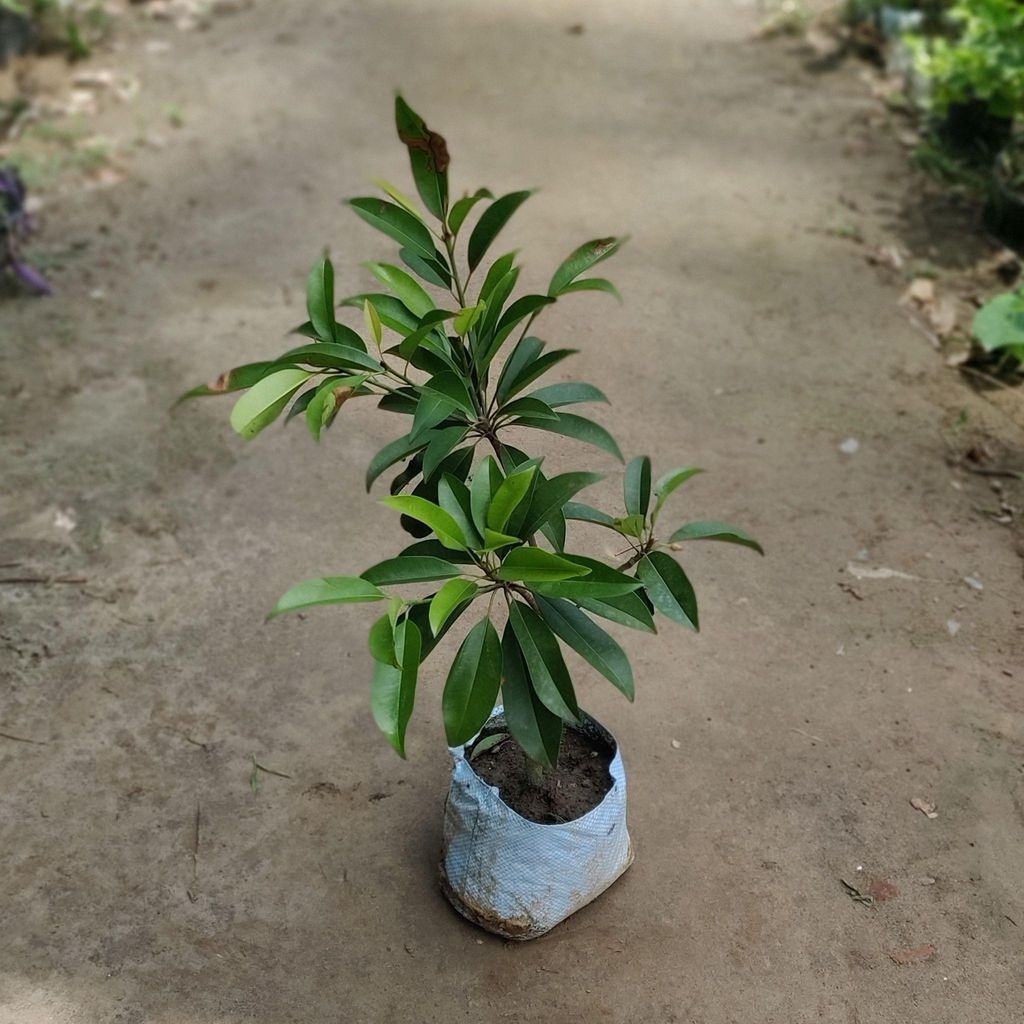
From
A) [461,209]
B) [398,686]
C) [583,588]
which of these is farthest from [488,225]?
[398,686]

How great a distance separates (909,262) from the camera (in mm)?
3652

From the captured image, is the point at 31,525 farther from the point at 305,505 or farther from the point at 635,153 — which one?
the point at 635,153

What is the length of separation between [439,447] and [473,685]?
350 mm

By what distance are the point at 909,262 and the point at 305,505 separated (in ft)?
7.16

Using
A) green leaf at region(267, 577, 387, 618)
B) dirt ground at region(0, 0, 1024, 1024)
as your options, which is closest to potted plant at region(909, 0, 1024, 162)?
dirt ground at region(0, 0, 1024, 1024)

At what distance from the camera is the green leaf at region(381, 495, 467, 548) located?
146 centimetres

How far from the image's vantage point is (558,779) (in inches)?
76.5

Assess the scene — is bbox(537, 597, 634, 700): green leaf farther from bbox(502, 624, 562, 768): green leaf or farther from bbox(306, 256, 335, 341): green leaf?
bbox(306, 256, 335, 341): green leaf

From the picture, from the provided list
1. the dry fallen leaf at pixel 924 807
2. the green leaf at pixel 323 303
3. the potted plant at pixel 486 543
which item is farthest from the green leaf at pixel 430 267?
the dry fallen leaf at pixel 924 807

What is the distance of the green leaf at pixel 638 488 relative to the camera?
1.75 m

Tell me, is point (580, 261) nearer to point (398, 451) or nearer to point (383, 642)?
point (398, 451)

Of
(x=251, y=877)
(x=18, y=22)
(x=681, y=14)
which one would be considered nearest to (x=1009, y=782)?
(x=251, y=877)

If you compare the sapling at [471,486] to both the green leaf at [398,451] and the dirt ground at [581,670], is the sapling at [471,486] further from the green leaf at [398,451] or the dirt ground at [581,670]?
the dirt ground at [581,670]

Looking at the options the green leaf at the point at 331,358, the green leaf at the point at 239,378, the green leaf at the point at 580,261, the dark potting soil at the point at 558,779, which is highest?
the green leaf at the point at 580,261
